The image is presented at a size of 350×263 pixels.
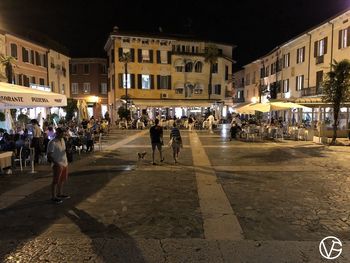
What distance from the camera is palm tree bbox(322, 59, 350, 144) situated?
730 inches

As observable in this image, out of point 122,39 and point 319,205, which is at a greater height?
point 122,39

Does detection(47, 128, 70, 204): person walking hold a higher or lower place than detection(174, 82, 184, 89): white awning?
lower

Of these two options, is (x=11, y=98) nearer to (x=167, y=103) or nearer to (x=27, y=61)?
(x=27, y=61)

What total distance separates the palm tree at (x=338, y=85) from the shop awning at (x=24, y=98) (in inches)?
536

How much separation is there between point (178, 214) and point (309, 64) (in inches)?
1146

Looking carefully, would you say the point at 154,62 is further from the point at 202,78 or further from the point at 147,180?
the point at 147,180

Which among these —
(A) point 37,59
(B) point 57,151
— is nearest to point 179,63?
(A) point 37,59

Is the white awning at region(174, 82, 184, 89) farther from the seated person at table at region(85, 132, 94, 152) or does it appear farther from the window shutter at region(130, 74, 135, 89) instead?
the seated person at table at region(85, 132, 94, 152)

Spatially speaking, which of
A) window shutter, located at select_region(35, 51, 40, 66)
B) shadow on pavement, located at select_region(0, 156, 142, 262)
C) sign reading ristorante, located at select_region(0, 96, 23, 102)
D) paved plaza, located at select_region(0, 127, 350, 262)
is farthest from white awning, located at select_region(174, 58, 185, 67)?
shadow on pavement, located at select_region(0, 156, 142, 262)

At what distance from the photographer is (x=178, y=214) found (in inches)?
264

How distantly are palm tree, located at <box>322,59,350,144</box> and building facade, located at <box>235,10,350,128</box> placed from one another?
2.23 metres

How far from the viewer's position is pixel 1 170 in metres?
10.8

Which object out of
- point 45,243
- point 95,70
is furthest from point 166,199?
point 95,70

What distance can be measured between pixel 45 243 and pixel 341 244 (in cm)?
434
